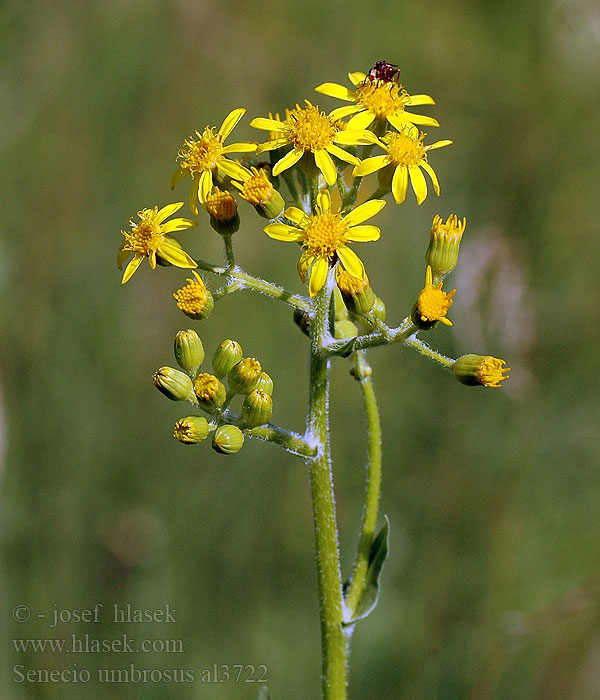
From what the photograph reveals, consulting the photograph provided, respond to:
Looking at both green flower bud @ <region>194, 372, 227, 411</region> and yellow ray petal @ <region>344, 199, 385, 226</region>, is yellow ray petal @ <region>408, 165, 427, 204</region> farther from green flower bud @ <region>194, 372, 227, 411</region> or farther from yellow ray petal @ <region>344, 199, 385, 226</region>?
green flower bud @ <region>194, 372, 227, 411</region>

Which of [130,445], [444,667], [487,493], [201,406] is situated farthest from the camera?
[130,445]

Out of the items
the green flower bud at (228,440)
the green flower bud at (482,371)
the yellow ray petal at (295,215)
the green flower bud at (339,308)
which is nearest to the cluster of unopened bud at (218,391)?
the green flower bud at (228,440)

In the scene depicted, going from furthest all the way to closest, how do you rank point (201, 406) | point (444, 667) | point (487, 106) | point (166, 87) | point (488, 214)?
point (166, 87) < point (487, 106) < point (488, 214) < point (444, 667) < point (201, 406)

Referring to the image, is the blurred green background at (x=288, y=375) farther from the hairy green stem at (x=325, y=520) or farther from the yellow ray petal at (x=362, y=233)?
the yellow ray petal at (x=362, y=233)

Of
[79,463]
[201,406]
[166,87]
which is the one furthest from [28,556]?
[166,87]

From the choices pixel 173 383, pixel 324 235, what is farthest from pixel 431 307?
pixel 173 383

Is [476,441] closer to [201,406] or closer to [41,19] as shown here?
[201,406]

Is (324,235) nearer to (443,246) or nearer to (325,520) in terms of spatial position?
(443,246)

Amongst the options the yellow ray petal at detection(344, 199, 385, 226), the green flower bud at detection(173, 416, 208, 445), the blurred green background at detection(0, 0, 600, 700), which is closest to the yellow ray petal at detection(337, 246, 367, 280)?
the yellow ray petal at detection(344, 199, 385, 226)
